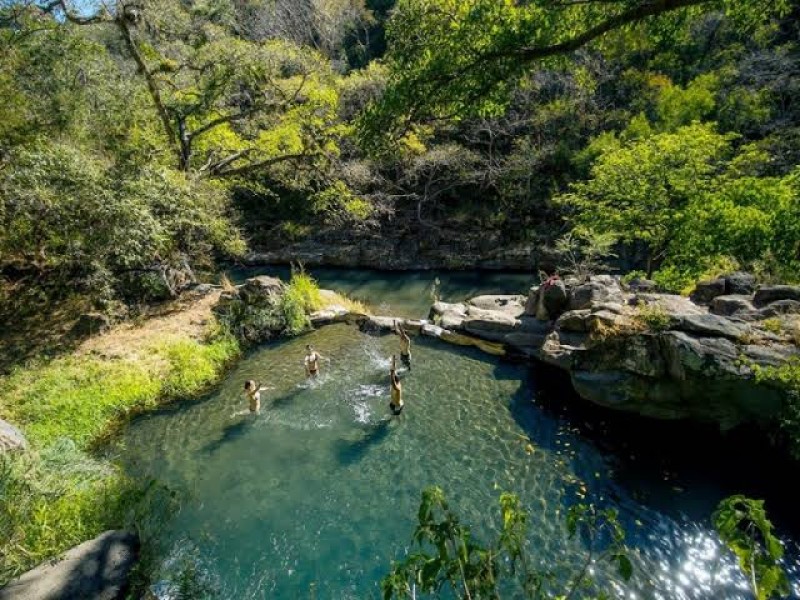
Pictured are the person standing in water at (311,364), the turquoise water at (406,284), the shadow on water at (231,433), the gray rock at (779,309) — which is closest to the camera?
the gray rock at (779,309)

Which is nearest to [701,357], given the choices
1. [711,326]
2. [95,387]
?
[711,326]

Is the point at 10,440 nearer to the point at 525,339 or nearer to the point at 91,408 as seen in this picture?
the point at 91,408

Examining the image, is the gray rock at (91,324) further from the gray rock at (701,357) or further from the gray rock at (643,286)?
the gray rock at (643,286)

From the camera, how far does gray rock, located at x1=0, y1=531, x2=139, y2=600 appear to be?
14.1ft

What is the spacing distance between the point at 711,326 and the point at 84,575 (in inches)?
434

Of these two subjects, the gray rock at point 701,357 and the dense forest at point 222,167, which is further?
the gray rock at point 701,357

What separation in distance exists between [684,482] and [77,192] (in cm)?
1578

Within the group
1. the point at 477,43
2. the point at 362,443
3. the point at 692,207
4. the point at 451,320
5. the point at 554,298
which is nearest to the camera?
the point at 477,43

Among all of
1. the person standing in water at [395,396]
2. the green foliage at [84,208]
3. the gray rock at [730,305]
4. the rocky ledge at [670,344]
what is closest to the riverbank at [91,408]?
the green foliage at [84,208]

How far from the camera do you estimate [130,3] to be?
45.1 feet

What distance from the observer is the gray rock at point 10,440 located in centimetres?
722

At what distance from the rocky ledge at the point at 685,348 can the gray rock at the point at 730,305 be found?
19mm

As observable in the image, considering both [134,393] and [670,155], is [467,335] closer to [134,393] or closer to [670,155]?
[670,155]

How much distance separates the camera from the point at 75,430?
9.79 meters
